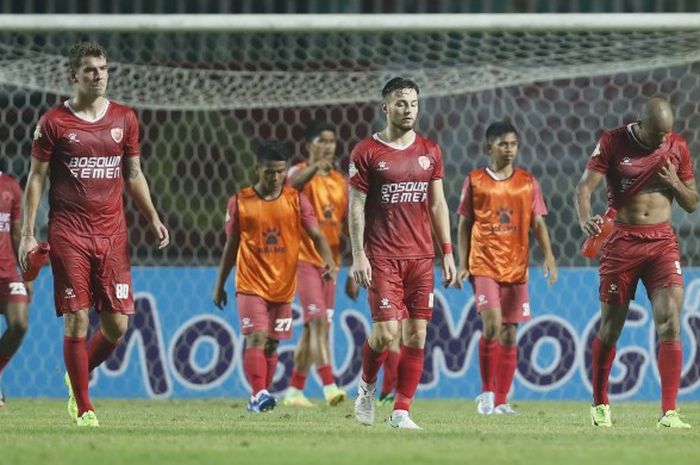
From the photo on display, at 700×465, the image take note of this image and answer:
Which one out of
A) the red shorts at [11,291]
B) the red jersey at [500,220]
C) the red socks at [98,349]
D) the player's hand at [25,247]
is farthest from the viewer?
the red shorts at [11,291]

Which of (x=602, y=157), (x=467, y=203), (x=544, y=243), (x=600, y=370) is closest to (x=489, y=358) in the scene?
(x=544, y=243)

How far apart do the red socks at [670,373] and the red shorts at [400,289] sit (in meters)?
1.41

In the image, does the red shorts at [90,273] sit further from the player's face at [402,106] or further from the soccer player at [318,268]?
the soccer player at [318,268]

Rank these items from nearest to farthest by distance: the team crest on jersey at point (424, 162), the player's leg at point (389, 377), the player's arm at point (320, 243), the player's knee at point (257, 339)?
1. the team crest on jersey at point (424, 162)
2. the player's knee at point (257, 339)
3. the player's arm at point (320, 243)
4. the player's leg at point (389, 377)

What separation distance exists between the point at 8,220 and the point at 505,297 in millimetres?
3809

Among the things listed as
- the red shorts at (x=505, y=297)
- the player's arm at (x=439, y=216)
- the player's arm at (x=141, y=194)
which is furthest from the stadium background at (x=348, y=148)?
the player's arm at (x=141, y=194)

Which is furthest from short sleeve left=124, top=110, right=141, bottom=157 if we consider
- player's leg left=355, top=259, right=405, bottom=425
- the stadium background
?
the stadium background

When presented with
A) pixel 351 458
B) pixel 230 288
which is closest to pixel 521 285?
pixel 230 288

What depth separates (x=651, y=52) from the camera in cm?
1279

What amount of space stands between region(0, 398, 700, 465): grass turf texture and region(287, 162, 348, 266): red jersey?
200 cm

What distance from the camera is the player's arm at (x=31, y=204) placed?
336 inches

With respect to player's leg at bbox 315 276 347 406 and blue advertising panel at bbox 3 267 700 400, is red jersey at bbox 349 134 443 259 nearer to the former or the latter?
player's leg at bbox 315 276 347 406

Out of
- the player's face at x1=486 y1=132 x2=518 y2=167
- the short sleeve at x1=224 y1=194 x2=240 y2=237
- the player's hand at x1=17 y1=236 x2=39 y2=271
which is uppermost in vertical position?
the player's face at x1=486 y1=132 x2=518 y2=167

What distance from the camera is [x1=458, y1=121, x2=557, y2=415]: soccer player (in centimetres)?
1126
